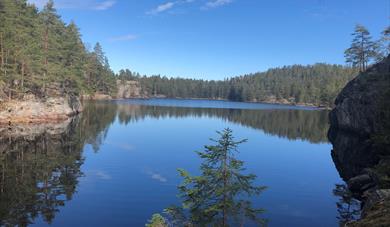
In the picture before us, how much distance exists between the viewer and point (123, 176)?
90.1 ft

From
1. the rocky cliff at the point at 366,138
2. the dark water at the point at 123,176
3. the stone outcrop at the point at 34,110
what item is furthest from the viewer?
the stone outcrop at the point at 34,110

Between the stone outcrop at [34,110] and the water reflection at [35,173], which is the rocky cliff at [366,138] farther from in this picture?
the stone outcrop at [34,110]

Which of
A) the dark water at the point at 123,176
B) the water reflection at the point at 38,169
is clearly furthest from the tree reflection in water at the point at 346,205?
the water reflection at the point at 38,169

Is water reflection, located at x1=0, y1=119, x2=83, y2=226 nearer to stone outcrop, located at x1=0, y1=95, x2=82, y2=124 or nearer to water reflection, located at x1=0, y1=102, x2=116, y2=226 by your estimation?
water reflection, located at x1=0, y1=102, x2=116, y2=226

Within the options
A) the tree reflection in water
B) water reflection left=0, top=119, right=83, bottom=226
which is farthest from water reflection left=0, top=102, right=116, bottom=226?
the tree reflection in water

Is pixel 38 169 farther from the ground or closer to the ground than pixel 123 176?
farther from the ground

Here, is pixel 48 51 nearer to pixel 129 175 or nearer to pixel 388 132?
pixel 129 175

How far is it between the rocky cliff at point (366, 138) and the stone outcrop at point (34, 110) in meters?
46.3

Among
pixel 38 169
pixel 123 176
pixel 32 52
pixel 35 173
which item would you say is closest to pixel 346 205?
pixel 123 176

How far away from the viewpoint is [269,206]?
21.5 metres

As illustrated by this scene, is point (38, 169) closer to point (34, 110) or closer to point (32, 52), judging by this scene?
point (34, 110)

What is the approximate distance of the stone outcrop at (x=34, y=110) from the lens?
53375 millimetres

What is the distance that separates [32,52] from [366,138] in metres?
53.5

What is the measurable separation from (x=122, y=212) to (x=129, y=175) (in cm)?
862
